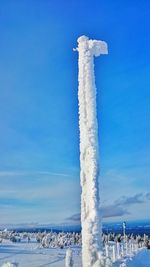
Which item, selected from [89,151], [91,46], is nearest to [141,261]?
[89,151]

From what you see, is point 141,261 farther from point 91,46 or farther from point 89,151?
point 91,46

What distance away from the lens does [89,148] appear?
17234 millimetres

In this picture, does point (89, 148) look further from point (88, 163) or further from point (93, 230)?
point (93, 230)

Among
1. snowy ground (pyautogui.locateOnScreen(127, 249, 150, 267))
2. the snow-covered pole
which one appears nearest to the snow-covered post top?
the snow-covered pole

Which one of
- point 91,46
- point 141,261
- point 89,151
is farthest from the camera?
point 141,261

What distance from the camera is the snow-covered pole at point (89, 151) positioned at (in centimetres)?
1666

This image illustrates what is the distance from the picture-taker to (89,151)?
17.2 metres

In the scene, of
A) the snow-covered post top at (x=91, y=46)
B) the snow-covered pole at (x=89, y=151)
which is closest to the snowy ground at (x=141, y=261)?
the snow-covered pole at (x=89, y=151)

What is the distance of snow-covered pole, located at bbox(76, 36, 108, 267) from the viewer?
54.6ft

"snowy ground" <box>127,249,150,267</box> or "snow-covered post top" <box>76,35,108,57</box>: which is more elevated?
"snow-covered post top" <box>76,35,108,57</box>

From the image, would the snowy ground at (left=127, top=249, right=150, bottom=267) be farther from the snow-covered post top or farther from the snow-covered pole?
the snow-covered post top

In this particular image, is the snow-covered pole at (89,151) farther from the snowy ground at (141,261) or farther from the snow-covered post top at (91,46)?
the snowy ground at (141,261)

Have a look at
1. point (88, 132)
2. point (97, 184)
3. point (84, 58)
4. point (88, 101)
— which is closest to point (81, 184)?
point (97, 184)

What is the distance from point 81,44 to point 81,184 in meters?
4.83
